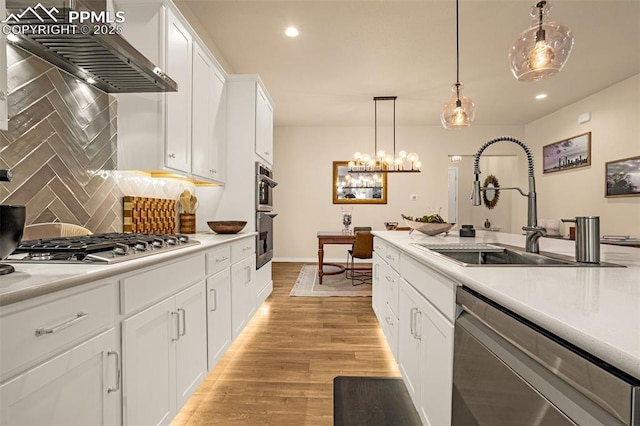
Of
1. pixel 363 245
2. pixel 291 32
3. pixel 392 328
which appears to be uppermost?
pixel 291 32

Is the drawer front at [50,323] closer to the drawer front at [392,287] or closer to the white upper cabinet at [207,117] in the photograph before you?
the drawer front at [392,287]

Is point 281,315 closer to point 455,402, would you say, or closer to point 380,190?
point 455,402

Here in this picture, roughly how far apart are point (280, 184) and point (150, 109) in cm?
500

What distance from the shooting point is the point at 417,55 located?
3896 mm

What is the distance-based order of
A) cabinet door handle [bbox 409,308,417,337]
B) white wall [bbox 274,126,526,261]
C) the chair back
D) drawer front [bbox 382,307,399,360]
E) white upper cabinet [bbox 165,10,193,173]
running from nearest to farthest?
1. cabinet door handle [bbox 409,308,417,337]
2. drawer front [bbox 382,307,399,360]
3. white upper cabinet [bbox 165,10,193,173]
4. the chair back
5. white wall [bbox 274,126,526,261]

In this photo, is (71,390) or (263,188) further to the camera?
(263,188)

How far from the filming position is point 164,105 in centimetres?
219

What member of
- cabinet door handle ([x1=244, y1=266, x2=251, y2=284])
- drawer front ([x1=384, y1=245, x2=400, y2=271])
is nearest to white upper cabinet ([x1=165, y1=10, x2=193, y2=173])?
cabinet door handle ([x1=244, y1=266, x2=251, y2=284])

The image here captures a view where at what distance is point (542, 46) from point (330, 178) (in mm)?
5151

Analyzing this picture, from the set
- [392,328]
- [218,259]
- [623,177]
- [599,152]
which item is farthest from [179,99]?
[599,152]

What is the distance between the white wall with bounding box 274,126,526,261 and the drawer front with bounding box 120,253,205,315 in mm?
5285

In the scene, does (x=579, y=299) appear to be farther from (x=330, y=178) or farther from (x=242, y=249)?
(x=330, y=178)

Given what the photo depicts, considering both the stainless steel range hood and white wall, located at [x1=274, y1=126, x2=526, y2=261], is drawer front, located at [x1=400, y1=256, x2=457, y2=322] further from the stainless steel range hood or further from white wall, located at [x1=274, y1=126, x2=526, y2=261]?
white wall, located at [x1=274, y1=126, x2=526, y2=261]

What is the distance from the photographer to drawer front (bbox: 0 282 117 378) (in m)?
0.76
